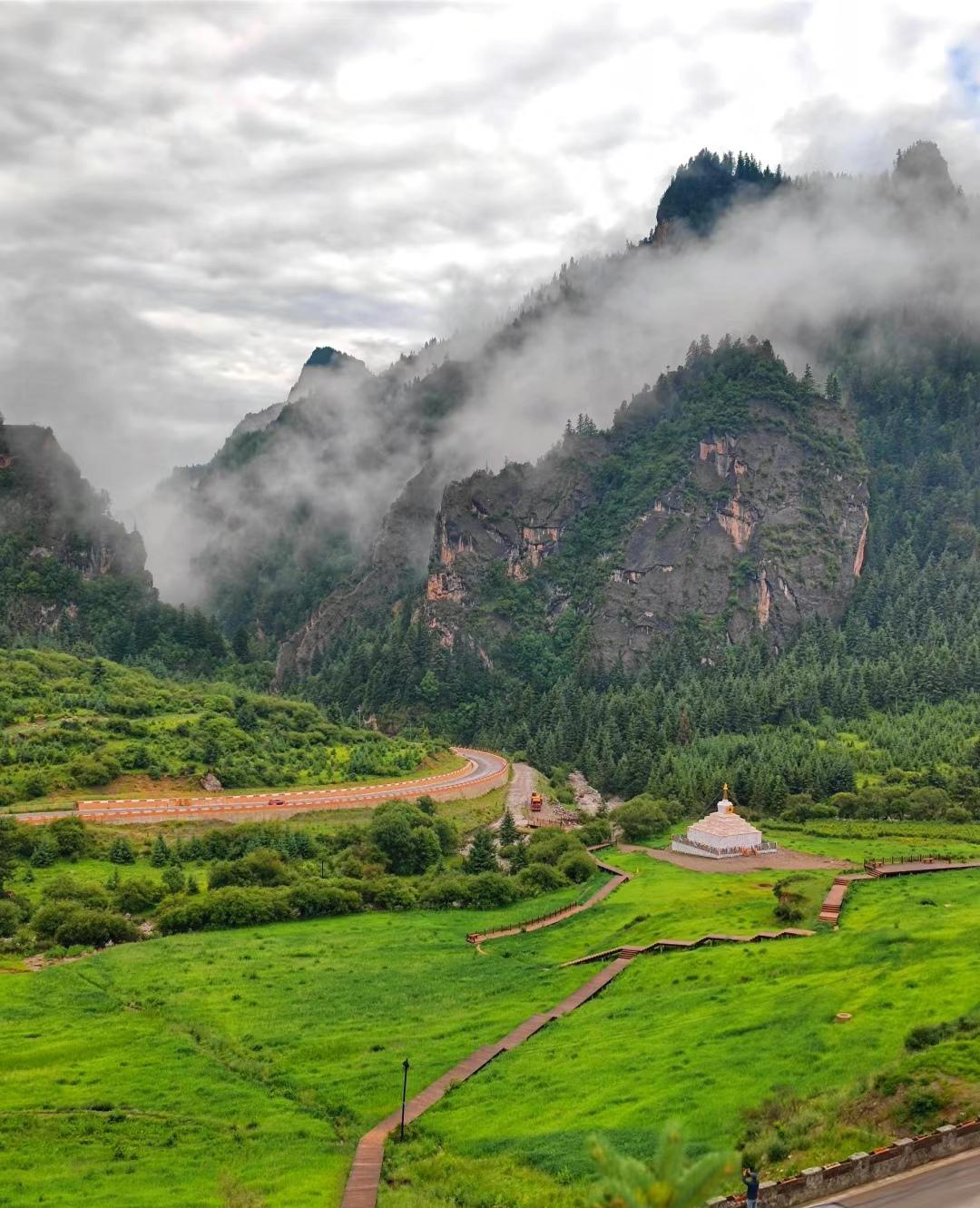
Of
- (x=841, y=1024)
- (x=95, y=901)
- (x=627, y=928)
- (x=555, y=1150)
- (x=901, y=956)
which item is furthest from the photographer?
(x=95, y=901)

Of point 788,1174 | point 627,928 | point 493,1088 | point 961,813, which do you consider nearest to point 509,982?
point 627,928

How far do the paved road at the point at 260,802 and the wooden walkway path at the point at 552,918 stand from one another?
35771 millimetres

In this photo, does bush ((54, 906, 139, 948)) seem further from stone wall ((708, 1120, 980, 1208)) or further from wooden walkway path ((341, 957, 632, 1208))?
stone wall ((708, 1120, 980, 1208))

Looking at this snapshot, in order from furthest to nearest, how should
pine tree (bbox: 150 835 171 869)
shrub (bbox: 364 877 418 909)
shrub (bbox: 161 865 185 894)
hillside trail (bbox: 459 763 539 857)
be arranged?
hillside trail (bbox: 459 763 539 857)
pine tree (bbox: 150 835 171 869)
shrub (bbox: 364 877 418 909)
shrub (bbox: 161 865 185 894)

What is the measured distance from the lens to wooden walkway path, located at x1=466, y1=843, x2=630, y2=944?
74.2 metres

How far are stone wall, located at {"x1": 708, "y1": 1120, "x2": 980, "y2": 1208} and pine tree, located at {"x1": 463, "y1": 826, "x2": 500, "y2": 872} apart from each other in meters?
61.0

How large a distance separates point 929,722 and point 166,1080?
114 m

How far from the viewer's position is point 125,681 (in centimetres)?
16288

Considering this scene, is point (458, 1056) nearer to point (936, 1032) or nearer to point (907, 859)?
point (936, 1032)

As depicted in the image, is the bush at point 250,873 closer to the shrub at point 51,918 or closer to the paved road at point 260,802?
the shrub at point 51,918

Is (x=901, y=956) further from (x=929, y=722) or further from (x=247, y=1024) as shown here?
(x=929, y=722)

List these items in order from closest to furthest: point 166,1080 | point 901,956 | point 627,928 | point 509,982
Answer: point 166,1080 < point 901,956 < point 509,982 < point 627,928

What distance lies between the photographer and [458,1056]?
163 feet

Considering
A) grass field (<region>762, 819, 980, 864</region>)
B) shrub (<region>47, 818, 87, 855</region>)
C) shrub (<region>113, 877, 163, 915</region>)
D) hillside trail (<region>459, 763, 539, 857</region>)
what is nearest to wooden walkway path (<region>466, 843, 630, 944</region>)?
grass field (<region>762, 819, 980, 864</region>)
